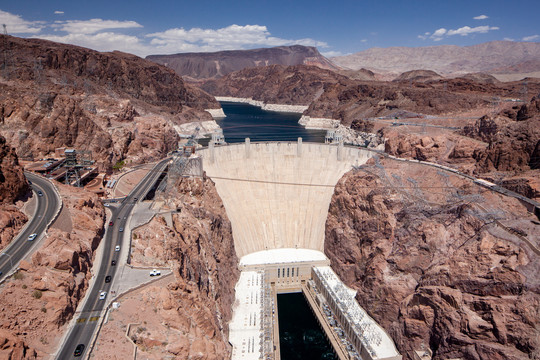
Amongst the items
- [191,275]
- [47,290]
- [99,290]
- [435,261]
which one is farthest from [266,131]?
[47,290]

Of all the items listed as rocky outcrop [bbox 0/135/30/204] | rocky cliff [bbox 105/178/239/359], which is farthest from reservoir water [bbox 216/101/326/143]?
rocky outcrop [bbox 0/135/30/204]

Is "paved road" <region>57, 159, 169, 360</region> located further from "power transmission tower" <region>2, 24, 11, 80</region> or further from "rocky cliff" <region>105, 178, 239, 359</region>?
"power transmission tower" <region>2, 24, 11, 80</region>

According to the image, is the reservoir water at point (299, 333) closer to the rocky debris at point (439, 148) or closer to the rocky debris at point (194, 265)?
the rocky debris at point (194, 265)

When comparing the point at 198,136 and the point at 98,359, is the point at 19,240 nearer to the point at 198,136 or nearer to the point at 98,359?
the point at 98,359

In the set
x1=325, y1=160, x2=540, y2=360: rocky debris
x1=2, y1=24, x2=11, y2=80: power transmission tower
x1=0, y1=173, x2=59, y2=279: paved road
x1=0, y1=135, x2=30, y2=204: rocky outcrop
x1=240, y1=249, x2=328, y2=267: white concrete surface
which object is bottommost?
x1=240, y1=249, x2=328, y2=267: white concrete surface

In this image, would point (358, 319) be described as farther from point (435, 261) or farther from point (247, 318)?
point (247, 318)

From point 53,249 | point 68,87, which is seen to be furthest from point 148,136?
point 53,249
